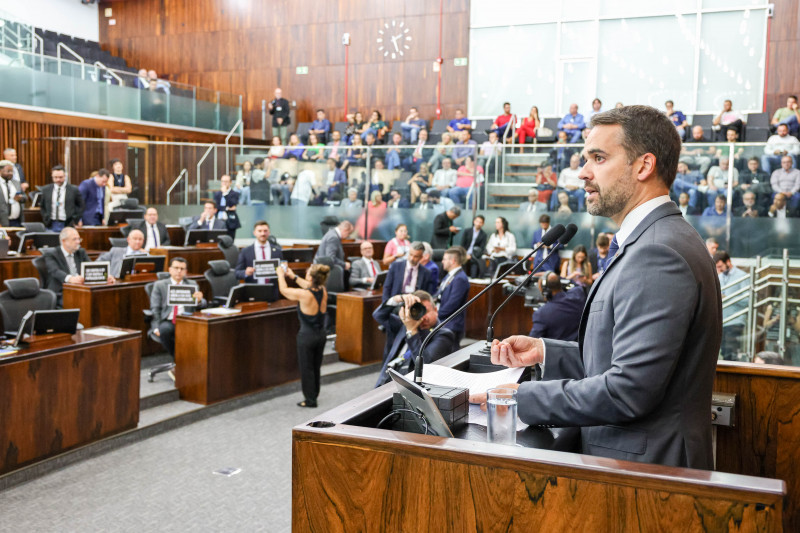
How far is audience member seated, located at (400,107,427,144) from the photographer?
1327 cm

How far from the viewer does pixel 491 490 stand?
4.04ft

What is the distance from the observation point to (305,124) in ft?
50.5

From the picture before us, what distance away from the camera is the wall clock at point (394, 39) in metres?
15.2

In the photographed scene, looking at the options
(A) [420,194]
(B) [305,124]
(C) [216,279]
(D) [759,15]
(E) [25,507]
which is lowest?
(E) [25,507]

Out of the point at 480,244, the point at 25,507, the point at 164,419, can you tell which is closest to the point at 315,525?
the point at 25,507

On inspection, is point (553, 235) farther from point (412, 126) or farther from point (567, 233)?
point (412, 126)

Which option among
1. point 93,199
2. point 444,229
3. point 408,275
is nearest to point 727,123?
point 444,229

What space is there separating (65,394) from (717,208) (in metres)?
7.08

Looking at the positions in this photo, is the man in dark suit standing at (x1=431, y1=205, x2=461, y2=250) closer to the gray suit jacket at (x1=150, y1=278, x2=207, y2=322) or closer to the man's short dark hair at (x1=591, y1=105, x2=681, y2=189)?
the gray suit jacket at (x1=150, y1=278, x2=207, y2=322)

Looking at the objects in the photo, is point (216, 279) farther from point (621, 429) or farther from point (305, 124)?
point (305, 124)

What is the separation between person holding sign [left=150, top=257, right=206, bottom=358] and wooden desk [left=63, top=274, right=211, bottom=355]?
0.25 meters

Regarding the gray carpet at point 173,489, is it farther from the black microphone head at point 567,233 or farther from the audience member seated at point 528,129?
the audience member seated at point 528,129

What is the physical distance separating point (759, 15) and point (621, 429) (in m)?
13.6

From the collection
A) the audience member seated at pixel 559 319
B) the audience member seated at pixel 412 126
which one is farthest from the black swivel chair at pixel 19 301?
the audience member seated at pixel 412 126
